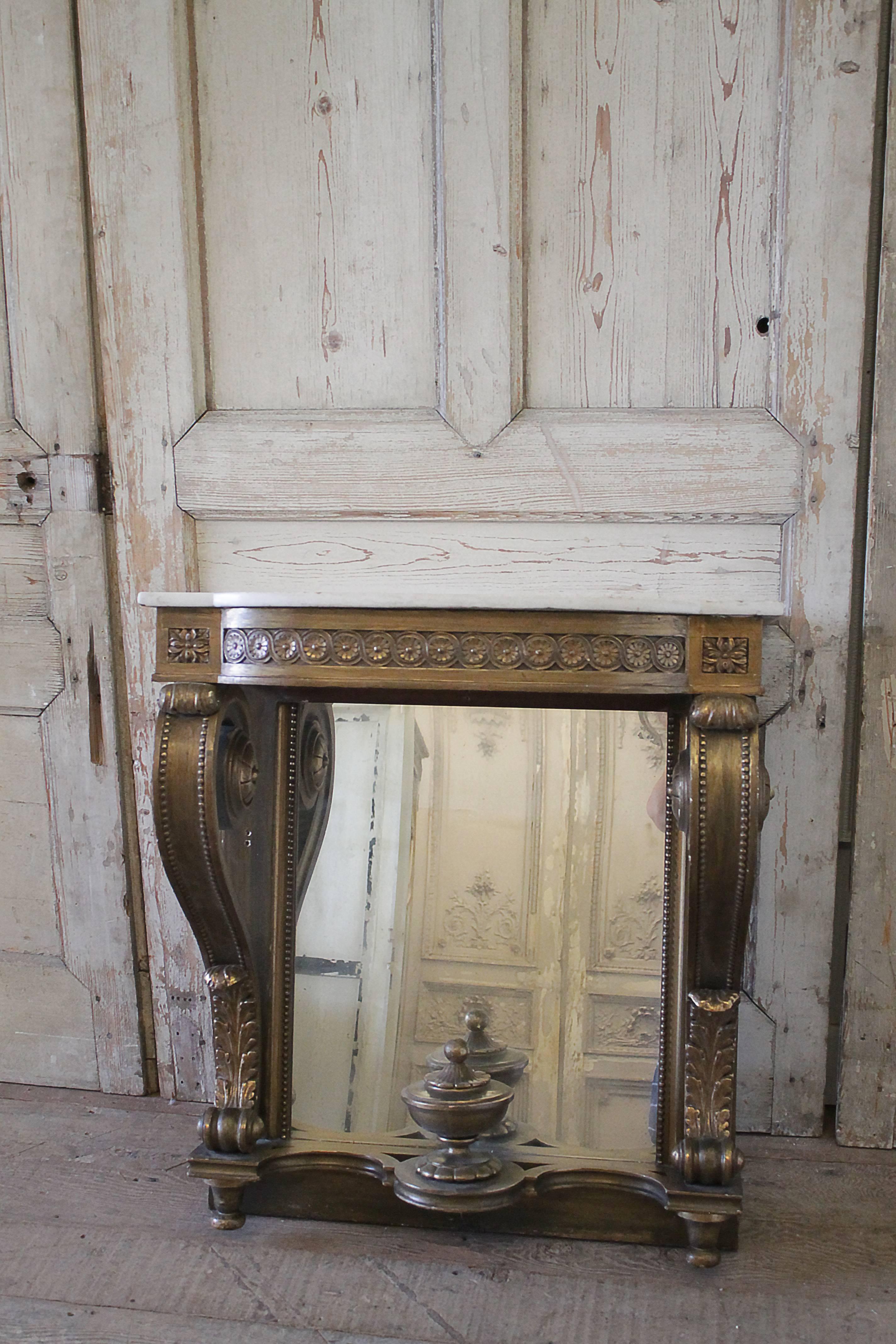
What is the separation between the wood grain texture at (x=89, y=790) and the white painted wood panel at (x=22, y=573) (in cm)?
2

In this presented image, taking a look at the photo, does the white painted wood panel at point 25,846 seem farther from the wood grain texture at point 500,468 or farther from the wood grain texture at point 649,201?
the wood grain texture at point 649,201

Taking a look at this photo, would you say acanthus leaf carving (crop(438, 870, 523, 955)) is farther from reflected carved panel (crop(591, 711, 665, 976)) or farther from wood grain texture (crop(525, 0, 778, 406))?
wood grain texture (crop(525, 0, 778, 406))

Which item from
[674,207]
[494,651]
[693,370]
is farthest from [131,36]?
[494,651]

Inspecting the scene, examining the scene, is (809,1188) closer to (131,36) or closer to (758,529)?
(758,529)

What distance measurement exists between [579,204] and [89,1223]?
1.69m

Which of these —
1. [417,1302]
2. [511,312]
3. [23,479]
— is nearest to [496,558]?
[511,312]

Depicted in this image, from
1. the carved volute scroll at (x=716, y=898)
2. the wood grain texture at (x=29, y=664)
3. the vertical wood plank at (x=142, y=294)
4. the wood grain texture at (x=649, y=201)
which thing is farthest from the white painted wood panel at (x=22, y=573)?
the carved volute scroll at (x=716, y=898)

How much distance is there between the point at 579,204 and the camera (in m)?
1.65

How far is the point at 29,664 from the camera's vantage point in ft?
6.16

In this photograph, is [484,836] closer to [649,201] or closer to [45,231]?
[649,201]

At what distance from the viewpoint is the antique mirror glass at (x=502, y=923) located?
1.54 meters

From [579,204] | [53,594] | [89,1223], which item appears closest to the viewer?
[89,1223]

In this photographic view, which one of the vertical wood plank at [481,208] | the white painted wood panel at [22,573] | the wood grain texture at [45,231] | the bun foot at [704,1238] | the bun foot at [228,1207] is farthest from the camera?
the white painted wood panel at [22,573]

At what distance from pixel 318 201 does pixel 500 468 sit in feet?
1.70
